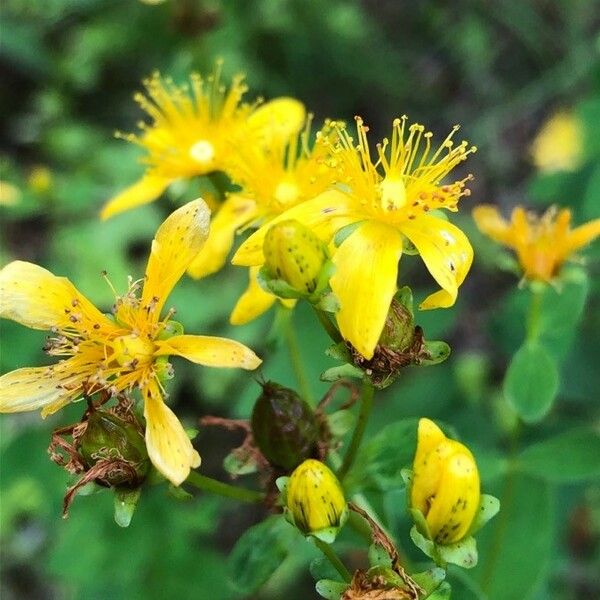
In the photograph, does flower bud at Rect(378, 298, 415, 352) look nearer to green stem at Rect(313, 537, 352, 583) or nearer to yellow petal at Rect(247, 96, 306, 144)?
green stem at Rect(313, 537, 352, 583)

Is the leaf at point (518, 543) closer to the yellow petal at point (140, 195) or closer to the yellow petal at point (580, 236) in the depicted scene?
the yellow petal at point (580, 236)

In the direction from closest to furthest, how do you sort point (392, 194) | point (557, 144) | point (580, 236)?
point (392, 194) < point (580, 236) < point (557, 144)

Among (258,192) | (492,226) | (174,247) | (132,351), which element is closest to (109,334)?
(132,351)

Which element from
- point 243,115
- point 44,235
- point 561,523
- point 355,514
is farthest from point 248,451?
point 44,235

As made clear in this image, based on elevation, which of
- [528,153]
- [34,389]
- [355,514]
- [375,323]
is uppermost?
[528,153]

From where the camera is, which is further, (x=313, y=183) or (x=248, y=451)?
(x=313, y=183)

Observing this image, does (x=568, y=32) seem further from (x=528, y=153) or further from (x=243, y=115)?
(x=243, y=115)

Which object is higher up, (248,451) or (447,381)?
(447,381)

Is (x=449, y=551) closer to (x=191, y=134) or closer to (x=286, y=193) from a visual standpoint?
(x=286, y=193)
